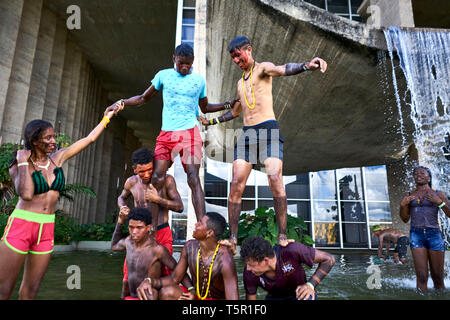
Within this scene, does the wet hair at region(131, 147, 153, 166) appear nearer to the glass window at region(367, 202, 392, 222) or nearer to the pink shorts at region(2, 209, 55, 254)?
the pink shorts at region(2, 209, 55, 254)

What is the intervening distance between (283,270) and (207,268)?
0.64 meters

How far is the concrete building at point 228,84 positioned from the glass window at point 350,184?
0.19 ft

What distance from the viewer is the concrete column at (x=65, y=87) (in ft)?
47.7

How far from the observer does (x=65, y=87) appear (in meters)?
15.0

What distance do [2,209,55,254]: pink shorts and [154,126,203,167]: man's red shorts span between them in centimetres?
139

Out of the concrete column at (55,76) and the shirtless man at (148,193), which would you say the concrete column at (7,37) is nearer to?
the concrete column at (55,76)

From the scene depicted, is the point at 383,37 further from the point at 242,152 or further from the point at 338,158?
the point at 338,158

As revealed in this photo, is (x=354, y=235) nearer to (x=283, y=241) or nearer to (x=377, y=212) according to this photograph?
(x=377, y=212)

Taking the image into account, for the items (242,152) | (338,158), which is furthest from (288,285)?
(338,158)

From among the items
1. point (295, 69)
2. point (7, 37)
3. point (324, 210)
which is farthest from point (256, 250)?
point (324, 210)

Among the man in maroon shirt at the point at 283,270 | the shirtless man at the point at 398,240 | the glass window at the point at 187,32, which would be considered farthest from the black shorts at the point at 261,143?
the shirtless man at the point at 398,240

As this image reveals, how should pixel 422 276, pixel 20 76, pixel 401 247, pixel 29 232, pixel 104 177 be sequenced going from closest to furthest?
pixel 29 232
pixel 422 276
pixel 401 247
pixel 20 76
pixel 104 177

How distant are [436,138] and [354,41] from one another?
14.5 feet

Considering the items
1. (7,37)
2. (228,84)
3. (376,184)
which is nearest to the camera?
(228,84)
